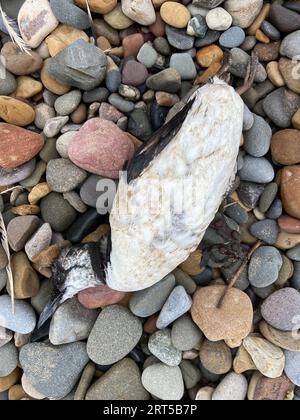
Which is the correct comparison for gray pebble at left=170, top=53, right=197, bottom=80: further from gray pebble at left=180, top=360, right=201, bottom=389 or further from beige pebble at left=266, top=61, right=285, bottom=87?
gray pebble at left=180, top=360, right=201, bottom=389

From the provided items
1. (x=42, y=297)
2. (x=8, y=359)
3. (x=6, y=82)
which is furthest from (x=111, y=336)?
(x=6, y=82)

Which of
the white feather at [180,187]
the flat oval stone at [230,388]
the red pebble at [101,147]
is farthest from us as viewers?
the flat oval stone at [230,388]

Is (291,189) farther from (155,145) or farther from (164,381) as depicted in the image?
(164,381)

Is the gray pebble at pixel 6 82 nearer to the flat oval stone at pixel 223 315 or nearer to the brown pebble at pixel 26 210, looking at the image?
the brown pebble at pixel 26 210

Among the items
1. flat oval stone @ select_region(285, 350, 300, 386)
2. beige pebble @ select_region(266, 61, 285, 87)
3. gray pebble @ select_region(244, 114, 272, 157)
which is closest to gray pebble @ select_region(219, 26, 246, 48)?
beige pebble @ select_region(266, 61, 285, 87)

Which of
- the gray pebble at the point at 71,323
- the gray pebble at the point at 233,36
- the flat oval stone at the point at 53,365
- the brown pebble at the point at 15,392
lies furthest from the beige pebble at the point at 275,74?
the brown pebble at the point at 15,392

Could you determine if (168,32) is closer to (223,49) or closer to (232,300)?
(223,49)
